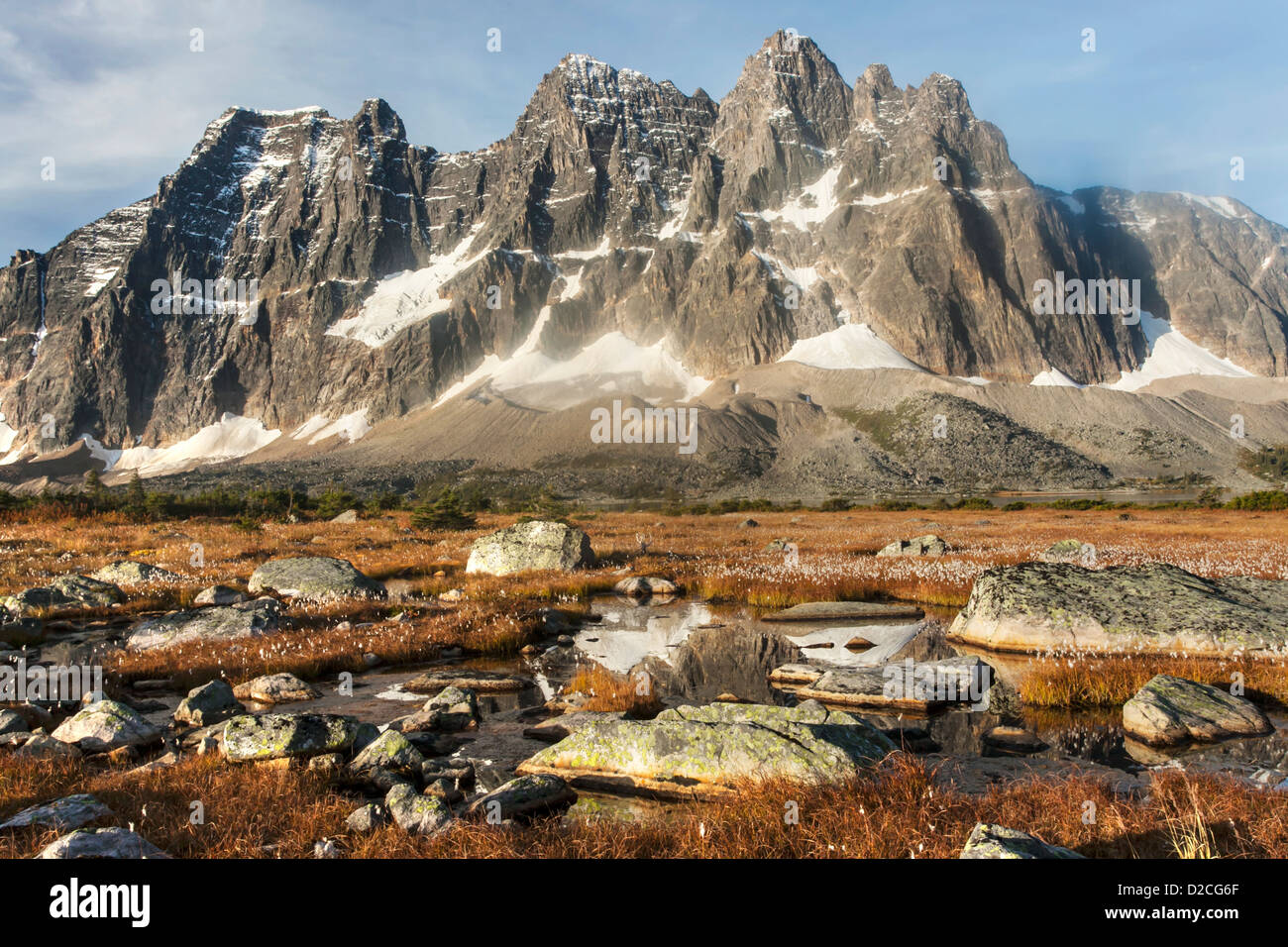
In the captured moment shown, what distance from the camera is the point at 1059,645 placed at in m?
13.6

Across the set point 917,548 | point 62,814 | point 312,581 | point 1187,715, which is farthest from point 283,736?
point 917,548

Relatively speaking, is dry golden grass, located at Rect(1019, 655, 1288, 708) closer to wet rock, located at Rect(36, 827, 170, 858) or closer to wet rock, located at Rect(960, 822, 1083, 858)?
wet rock, located at Rect(960, 822, 1083, 858)

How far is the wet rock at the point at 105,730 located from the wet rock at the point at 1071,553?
28630 millimetres

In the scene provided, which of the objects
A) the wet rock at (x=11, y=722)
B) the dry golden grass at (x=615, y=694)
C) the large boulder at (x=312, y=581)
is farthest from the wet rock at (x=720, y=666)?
the large boulder at (x=312, y=581)

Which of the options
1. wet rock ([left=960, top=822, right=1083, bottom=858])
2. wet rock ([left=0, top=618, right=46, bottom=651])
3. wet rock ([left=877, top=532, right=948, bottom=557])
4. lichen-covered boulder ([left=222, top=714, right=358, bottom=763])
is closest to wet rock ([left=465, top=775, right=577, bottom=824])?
lichen-covered boulder ([left=222, top=714, right=358, bottom=763])

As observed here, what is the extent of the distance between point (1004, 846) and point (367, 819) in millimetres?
4858

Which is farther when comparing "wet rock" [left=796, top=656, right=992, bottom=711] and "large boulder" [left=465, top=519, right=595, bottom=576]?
"large boulder" [left=465, top=519, right=595, bottom=576]

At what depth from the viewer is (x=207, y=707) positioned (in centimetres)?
990

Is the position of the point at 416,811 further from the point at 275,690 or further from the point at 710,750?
the point at 275,690

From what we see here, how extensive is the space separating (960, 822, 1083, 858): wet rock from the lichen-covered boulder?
6.94 meters

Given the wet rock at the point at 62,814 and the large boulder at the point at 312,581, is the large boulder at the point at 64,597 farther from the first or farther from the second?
the wet rock at the point at 62,814

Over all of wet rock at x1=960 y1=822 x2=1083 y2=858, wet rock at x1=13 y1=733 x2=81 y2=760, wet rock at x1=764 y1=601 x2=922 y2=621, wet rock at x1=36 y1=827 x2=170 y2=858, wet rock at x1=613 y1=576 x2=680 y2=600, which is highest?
wet rock at x1=960 y1=822 x2=1083 y2=858

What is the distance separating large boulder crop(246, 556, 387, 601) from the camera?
2009 cm
